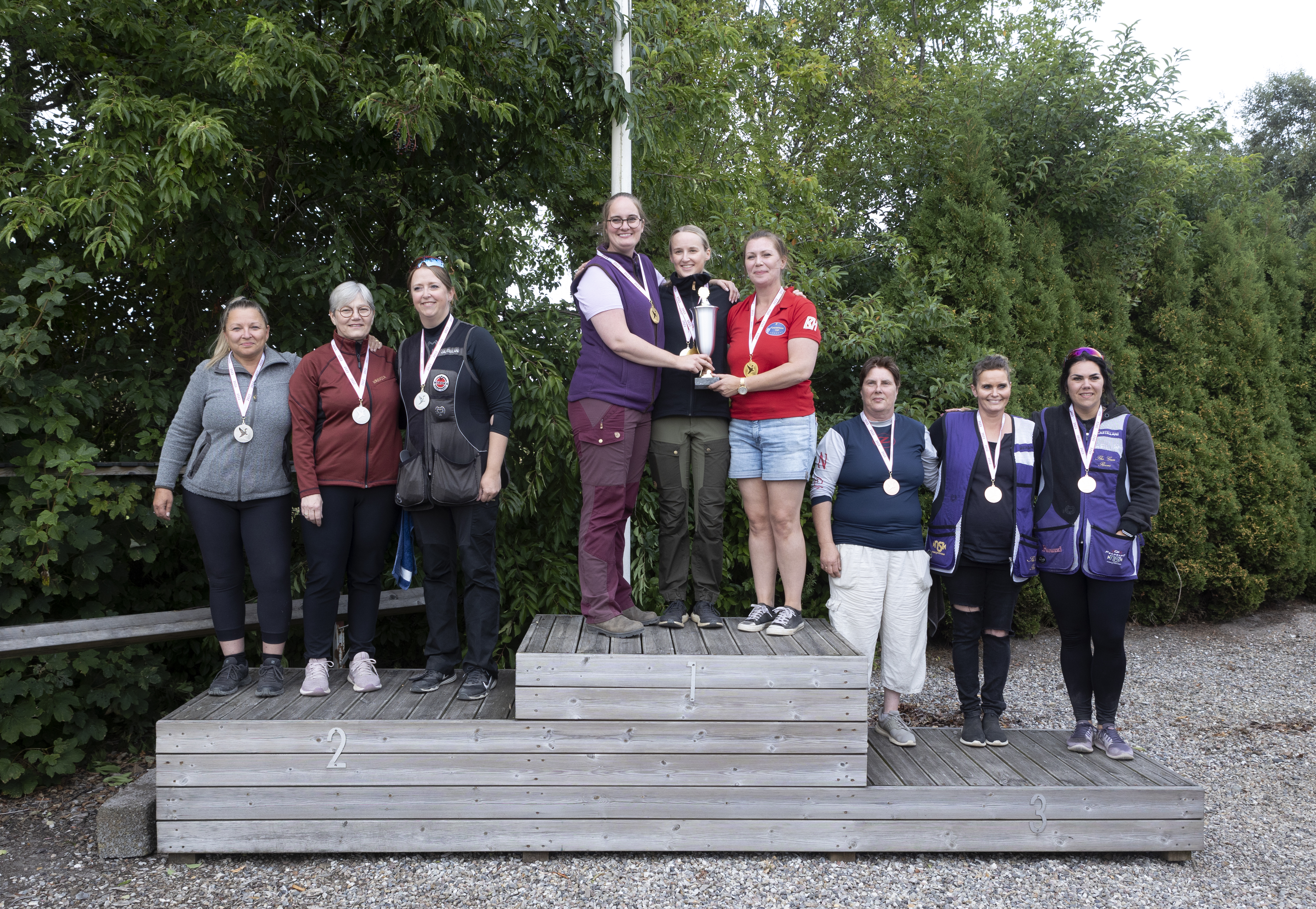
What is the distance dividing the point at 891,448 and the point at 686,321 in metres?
1.07

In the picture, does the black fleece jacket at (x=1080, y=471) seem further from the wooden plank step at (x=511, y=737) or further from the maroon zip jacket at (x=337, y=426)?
the maroon zip jacket at (x=337, y=426)

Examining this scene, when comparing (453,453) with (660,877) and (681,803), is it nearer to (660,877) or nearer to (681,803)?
(681,803)

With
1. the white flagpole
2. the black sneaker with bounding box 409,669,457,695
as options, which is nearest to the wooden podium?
the black sneaker with bounding box 409,669,457,695

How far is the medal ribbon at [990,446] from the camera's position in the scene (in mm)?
3545

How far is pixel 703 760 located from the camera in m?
3.17

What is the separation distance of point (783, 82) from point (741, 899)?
408 inches

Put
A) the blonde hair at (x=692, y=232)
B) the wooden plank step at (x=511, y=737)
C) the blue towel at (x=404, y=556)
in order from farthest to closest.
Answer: the blue towel at (x=404, y=556)
the blonde hair at (x=692, y=232)
the wooden plank step at (x=511, y=737)

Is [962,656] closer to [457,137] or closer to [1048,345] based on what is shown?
[457,137]

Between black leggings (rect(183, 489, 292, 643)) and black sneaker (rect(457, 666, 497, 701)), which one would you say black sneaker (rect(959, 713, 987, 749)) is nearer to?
black sneaker (rect(457, 666, 497, 701))

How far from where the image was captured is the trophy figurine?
3.45 metres

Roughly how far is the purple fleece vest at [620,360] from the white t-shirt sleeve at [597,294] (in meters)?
Answer: 0.02

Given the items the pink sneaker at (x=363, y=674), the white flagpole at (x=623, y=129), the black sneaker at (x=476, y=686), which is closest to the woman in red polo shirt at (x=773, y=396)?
the white flagpole at (x=623, y=129)

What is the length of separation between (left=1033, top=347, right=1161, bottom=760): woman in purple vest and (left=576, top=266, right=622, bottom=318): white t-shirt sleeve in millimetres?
1937

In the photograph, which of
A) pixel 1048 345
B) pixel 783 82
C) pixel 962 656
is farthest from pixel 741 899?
pixel 783 82
